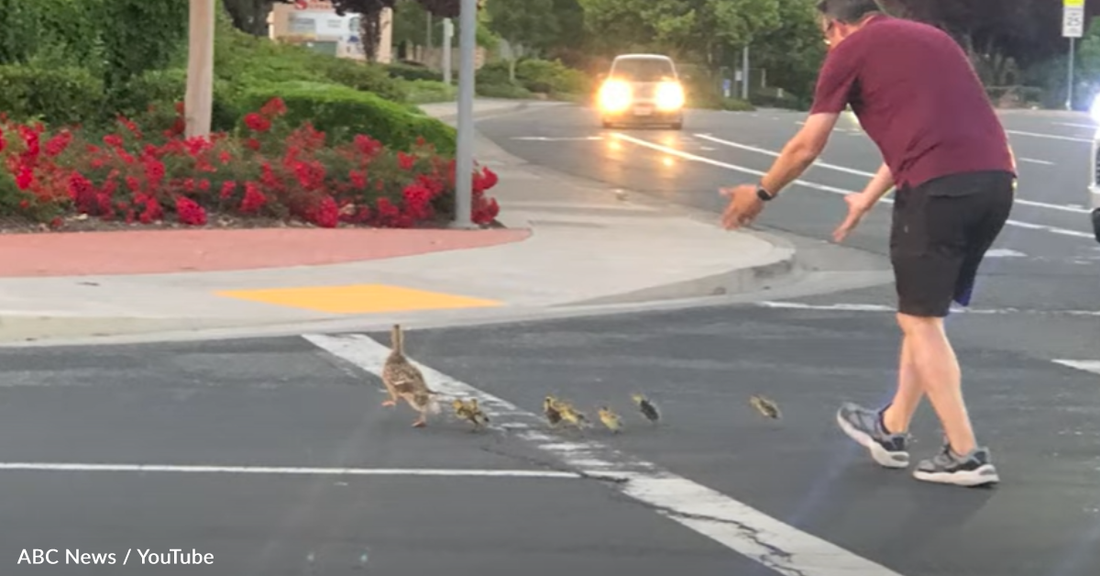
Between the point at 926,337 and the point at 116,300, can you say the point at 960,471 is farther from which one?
the point at 116,300

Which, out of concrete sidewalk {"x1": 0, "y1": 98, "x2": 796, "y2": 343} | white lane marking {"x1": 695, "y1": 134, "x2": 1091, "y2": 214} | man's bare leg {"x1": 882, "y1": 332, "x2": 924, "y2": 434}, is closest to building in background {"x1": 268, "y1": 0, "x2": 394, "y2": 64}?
white lane marking {"x1": 695, "y1": 134, "x2": 1091, "y2": 214}

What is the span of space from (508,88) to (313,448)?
2266 inches

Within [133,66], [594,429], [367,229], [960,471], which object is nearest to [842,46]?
[960,471]

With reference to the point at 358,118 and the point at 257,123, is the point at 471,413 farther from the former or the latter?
the point at 358,118

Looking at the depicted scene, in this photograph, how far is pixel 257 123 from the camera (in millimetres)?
18438

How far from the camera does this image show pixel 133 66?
21.3 m

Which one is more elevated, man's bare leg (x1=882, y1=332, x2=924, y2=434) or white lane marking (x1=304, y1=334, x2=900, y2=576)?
man's bare leg (x1=882, y1=332, x2=924, y2=434)

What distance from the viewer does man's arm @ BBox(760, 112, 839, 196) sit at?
695 centimetres

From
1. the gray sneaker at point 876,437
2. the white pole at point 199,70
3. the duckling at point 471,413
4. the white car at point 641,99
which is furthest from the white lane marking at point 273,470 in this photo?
the white car at point 641,99

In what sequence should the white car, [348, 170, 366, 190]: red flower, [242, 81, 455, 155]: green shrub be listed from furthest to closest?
the white car → [242, 81, 455, 155]: green shrub → [348, 170, 366, 190]: red flower

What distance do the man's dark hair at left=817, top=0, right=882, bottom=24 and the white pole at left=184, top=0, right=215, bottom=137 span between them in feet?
39.0

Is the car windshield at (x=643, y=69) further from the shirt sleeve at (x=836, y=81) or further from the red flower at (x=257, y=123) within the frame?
the shirt sleeve at (x=836, y=81)

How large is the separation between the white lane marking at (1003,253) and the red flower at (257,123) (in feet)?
24.1

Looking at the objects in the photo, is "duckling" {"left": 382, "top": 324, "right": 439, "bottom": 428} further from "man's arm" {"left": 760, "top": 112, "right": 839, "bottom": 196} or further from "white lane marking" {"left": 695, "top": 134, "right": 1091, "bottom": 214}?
"white lane marking" {"left": 695, "top": 134, "right": 1091, "bottom": 214}
